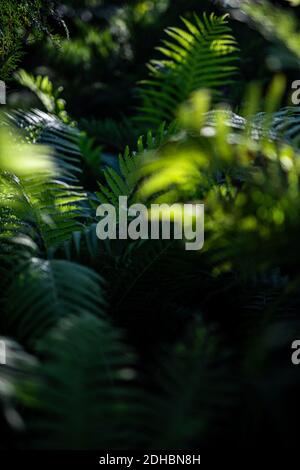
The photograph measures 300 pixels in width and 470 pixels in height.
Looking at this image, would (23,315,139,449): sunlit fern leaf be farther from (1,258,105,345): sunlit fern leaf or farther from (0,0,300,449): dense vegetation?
(1,258,105,345): sunlit fern leaf

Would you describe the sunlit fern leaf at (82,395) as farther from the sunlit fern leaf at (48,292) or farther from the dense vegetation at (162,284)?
the sunlit fern leaf at (48,292)

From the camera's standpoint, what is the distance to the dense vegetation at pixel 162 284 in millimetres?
1003

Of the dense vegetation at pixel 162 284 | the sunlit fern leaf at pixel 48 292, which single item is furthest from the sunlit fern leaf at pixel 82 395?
the sunlit fern leaf at pixel 48 292

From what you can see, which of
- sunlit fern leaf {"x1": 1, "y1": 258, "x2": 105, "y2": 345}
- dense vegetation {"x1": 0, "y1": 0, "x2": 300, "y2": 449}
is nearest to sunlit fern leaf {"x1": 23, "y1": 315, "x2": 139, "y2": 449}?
dense vegetation {"x1": 0, "y1": 0, "x2": 300, "y2": 449}

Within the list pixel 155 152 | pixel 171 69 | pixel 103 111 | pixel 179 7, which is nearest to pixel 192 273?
pixel 155 152

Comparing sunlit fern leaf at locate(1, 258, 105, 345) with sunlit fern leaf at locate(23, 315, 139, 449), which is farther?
sunlit fern leaf at locate(1, 258, 105, 345)

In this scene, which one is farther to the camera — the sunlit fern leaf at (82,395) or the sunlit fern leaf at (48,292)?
the sunlit fern leaf at (48,292)

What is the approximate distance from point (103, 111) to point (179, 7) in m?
0.95

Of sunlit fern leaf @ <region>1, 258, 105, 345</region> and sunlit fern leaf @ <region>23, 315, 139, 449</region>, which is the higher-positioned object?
sunlit fern leaf @ <region>1, 258, 105, 345</region>

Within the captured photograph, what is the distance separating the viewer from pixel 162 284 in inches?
64.1

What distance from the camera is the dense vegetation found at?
1.00 m

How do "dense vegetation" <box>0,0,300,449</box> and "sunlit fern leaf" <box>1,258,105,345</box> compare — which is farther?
"sunlit fern leaf" <box>1,258,105,345</box>

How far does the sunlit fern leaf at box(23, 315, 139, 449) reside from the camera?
948mm
